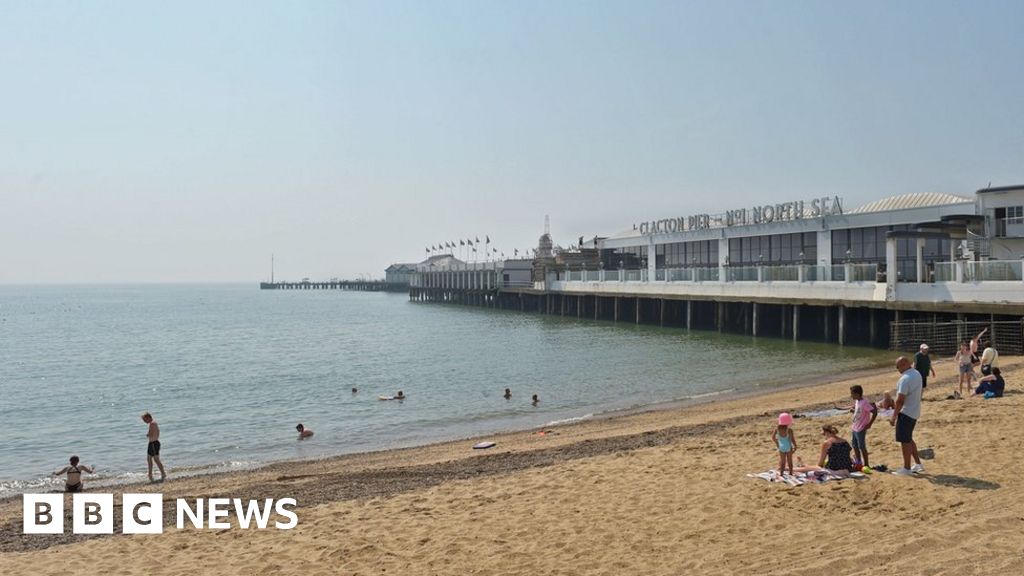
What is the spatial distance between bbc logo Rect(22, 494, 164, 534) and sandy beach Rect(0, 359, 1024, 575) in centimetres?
29

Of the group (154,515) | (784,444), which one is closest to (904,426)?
(784,444)

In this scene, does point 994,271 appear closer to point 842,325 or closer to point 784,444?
point 842,325

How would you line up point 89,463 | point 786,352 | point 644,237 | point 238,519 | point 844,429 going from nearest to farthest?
1. point 238,519
2. point 844,429
3. point 89,463
4. point 786,352
5. point 644,237

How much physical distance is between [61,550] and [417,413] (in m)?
16.2

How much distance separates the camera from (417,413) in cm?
2586

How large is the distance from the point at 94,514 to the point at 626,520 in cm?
805

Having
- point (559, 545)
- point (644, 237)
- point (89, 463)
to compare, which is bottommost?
point (89, 463)

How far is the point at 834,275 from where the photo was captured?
39.3 metres

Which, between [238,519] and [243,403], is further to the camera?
[243,403]

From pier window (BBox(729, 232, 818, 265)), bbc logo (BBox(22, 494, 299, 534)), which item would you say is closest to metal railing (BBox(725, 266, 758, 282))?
pier window (BBox(729, 232, 818, 265))

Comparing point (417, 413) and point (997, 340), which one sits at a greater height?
point (997, 340)

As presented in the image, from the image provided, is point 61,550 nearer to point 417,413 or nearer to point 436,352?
point 417,413

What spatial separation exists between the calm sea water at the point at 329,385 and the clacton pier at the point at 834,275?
2.28 metres

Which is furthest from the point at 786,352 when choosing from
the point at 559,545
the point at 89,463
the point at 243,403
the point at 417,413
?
the point at 559,545
